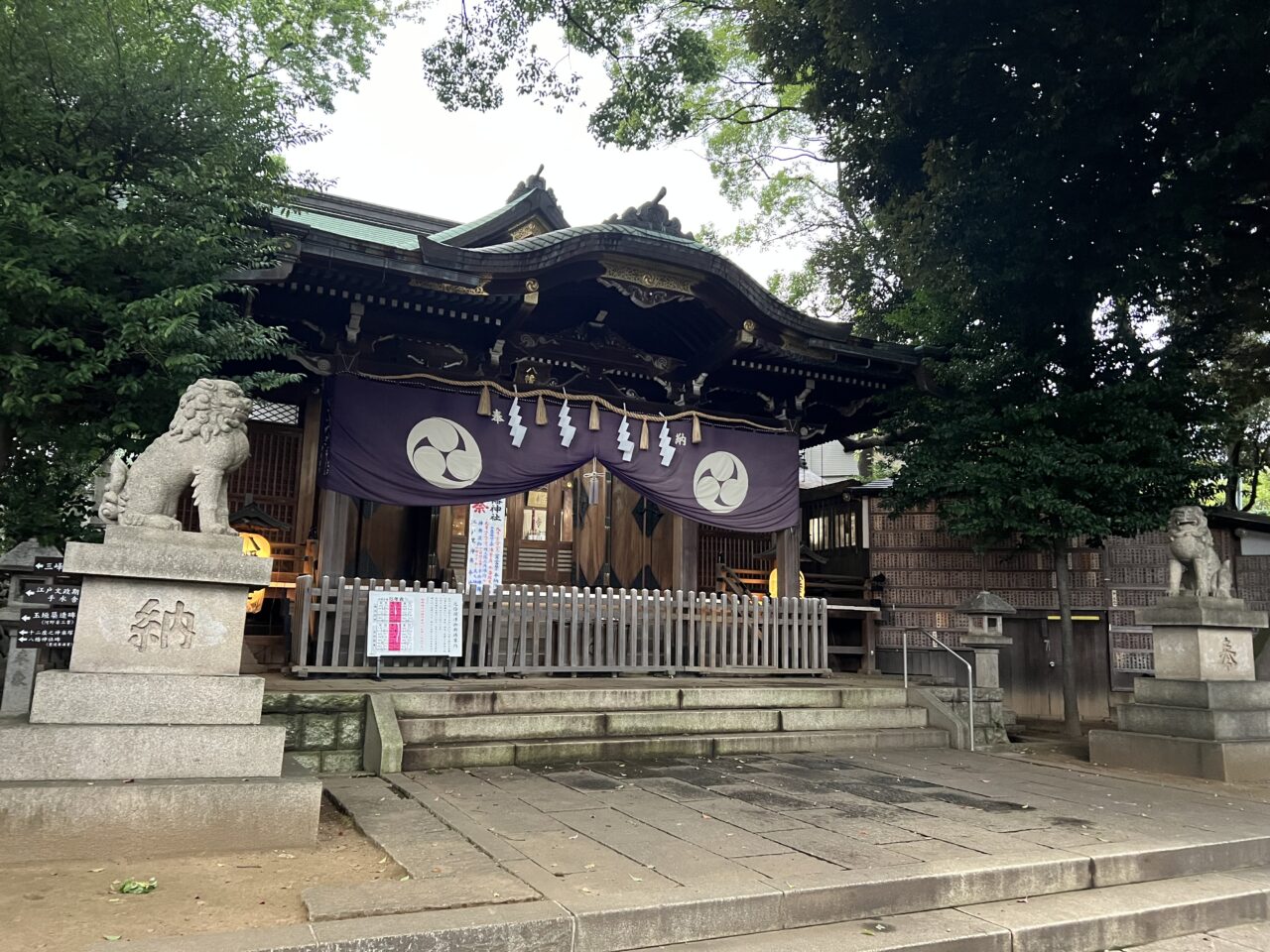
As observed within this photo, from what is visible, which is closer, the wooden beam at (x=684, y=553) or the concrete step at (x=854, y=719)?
the concrete step at (x=854, y=719)

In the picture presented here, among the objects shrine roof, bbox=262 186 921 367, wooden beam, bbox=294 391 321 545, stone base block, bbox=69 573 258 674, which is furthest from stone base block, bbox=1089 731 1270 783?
wooden beam, bbox=294 391 321 545

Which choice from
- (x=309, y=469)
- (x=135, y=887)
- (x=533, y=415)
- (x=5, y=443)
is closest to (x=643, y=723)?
(x=533, y=415)

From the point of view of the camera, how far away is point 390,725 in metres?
6.89

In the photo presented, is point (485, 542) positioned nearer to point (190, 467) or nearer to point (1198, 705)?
point (190, 467)

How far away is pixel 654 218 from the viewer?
1205 cm

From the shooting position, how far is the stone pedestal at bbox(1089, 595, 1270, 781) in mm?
8047

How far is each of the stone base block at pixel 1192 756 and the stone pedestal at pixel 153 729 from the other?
315 inches

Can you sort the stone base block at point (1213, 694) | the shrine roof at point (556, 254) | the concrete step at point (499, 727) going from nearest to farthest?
the concrete step at point (499, 727) → the stone base block at point (1213, 694) → the shrine roof at point (556, 254)

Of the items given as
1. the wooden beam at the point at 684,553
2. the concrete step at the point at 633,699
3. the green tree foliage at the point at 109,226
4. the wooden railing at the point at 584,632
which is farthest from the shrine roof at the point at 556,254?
the concrete step at the point at 633,699

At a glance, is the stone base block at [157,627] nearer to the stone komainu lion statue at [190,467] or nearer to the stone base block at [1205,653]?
the stone komainu lion statue at [190,467]

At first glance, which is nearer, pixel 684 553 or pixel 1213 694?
pixel 1213 694

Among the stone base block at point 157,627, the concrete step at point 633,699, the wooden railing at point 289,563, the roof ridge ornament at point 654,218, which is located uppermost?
the roof ridge ornament at point 654,218

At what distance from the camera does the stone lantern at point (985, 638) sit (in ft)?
34.3

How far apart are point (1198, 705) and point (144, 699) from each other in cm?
919
